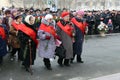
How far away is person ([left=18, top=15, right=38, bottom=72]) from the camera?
962 centimetres

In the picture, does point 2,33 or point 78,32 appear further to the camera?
point 78,32

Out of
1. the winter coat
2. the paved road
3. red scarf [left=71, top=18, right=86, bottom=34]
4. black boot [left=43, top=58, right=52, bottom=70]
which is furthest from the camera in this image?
the winter coat

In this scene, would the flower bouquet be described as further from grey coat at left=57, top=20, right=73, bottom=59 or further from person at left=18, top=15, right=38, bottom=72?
person at left=18, top=15, right=38, bottom=72

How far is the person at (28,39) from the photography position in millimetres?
9617

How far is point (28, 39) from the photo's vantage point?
9.60 meters

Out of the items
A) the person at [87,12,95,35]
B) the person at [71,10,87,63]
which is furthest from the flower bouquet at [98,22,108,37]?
the person at [71,10,87,63]

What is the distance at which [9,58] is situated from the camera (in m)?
11.9

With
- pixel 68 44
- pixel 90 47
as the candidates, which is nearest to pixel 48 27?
pixel 68 44

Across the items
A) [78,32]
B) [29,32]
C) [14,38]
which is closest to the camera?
[29,32]

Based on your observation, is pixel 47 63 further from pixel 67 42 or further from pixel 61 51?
pixel 67 42

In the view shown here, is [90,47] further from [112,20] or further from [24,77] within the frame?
[112,20]

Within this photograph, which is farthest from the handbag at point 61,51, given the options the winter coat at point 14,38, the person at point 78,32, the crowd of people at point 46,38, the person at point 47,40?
the winter coat at point 14,38

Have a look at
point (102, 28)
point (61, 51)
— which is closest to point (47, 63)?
point (61, 51)

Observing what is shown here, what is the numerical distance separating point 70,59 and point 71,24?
114 centimetres
